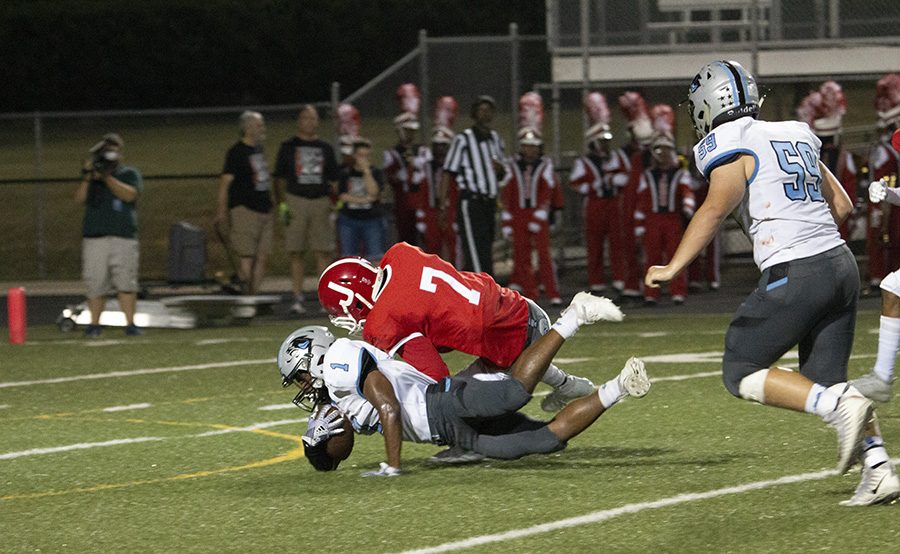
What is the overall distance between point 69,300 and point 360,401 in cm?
1173

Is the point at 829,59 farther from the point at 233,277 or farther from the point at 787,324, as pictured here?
the point at 787,324

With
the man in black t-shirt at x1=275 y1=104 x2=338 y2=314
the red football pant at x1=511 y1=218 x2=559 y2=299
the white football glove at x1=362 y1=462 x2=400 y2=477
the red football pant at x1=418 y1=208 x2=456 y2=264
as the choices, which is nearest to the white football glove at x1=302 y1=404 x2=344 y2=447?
the white football glove at x1=362 y1=462 x2=400 y2=477

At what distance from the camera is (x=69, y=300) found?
18.7m

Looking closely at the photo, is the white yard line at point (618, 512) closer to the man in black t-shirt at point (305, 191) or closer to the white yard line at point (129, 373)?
the white yard line at point (129, 373)

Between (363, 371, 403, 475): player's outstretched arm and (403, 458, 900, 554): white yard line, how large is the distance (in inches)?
43.4

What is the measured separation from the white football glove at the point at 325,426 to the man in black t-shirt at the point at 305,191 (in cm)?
856

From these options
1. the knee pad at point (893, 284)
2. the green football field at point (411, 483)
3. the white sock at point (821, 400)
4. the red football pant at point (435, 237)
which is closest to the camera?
the green football field at point (411, 483)

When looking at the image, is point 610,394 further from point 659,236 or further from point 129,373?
point 659,236

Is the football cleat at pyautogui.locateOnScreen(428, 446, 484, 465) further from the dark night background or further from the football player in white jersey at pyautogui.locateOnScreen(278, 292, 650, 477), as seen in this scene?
the dark night background

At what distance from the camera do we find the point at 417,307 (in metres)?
7.75

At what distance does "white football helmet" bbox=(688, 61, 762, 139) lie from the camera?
680 cm

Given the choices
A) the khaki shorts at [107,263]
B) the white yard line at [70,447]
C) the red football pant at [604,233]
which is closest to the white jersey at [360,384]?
the white yard line at [70,447]

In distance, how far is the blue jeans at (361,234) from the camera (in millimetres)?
16750

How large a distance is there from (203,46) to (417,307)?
33226 millimetres
